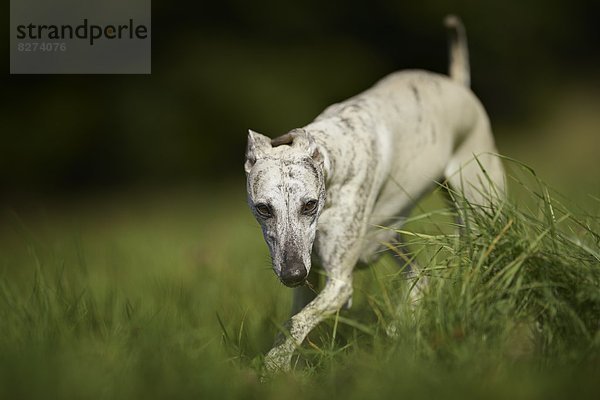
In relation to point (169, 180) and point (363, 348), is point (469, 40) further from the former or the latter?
point (363, 348)

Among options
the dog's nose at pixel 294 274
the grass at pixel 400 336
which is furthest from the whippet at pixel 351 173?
the grass at pixel 400 336

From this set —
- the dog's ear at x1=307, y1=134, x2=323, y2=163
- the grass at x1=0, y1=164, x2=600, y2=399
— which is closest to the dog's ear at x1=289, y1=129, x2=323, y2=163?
the dog's ear at x1=307, y1=134, x2=323, y2=163

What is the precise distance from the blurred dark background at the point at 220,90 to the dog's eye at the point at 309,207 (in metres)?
8.36

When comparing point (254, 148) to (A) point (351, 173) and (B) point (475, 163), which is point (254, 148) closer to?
(A) point (351, 173)

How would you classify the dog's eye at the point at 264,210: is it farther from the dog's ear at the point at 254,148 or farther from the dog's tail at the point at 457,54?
the dog's tail at the point at 457,54

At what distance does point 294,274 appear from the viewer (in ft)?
9.51

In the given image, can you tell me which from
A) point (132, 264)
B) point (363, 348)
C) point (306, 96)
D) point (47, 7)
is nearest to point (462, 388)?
point (363, 348)

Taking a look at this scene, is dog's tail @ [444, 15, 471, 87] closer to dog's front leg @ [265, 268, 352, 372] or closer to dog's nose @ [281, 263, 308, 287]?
dog's front leg @ [265, 268, 352, 372]

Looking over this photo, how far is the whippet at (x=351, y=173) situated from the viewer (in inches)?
120

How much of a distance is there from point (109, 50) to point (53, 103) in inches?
77.5

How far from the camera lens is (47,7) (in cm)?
920

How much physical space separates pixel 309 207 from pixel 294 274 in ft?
1.04

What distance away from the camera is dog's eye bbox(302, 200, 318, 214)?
306 centimetres

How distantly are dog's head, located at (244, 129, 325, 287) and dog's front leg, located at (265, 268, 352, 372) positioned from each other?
30cm
